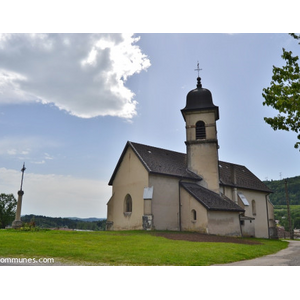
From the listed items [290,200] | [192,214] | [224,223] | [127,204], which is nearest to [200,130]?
[192,214]

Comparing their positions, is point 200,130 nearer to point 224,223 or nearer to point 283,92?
point 224,223

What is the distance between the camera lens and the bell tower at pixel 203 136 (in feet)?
107

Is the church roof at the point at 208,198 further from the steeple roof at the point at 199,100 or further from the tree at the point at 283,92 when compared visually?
the tree at the point at 283,92

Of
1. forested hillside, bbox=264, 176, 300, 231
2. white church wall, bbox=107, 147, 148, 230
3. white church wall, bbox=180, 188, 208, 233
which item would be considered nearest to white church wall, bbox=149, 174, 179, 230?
white church wall, bbox=180, 188, 208, 233

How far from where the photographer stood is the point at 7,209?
175 ft

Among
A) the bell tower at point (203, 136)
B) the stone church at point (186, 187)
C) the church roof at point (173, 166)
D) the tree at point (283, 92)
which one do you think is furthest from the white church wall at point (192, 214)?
the tree at point (283, 92)

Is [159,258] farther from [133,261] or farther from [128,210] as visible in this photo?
[128,210]

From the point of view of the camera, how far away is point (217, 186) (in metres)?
32.2

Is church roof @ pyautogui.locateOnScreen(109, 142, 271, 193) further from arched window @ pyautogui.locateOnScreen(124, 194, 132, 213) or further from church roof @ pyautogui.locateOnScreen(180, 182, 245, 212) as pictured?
arched window @ pyautogui.locateOnScreen(124, 194, 132, 213)

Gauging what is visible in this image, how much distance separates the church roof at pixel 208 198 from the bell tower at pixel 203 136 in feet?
5.86

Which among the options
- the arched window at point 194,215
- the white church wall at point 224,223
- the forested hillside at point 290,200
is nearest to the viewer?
the white church wall at point 224,223

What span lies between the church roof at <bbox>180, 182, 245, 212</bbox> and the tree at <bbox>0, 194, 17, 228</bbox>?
36.7 metres

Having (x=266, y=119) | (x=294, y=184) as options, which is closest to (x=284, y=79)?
(x=266, y=119)

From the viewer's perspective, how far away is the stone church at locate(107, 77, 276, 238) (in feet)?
90.2
